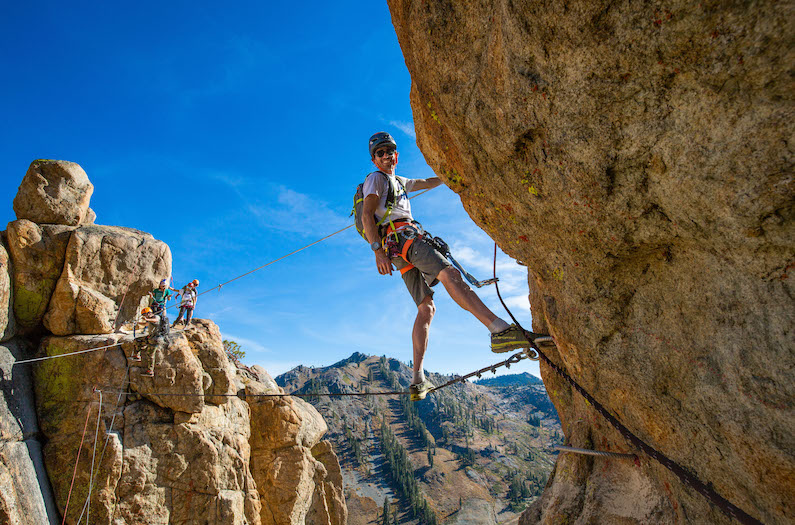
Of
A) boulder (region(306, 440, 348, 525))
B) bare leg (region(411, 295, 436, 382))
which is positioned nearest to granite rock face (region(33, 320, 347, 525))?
boulder (region(306, 440, 348, 525))

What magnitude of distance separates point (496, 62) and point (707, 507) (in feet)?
10.9

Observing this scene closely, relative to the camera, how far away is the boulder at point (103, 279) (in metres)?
13.9

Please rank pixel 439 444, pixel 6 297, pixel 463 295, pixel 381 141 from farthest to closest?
pixel 439 444 < pixel 6 297 < pixel 381 141 < pixel 463 295

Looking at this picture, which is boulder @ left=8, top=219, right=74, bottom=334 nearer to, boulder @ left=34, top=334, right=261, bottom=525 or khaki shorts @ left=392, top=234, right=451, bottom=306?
boulder @ left=34, top=334, right=261, bottom=525

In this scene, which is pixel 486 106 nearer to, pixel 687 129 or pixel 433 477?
pixel 687 129

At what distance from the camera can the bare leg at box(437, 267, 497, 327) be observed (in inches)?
175

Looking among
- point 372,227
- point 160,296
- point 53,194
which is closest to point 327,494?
point 160,296

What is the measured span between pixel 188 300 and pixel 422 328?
13.5m

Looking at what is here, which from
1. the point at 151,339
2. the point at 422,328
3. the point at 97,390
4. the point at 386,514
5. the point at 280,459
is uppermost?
the point at 151,339

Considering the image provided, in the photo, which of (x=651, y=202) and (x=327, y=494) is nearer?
(x=651, y=202)

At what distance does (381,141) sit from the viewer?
231 inches

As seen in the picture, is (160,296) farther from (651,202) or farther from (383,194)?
(651,202)

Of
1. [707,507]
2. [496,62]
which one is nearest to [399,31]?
[496,62]

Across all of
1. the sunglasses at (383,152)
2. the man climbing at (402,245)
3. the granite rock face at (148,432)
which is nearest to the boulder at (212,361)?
the granite rock face at (148,432)
